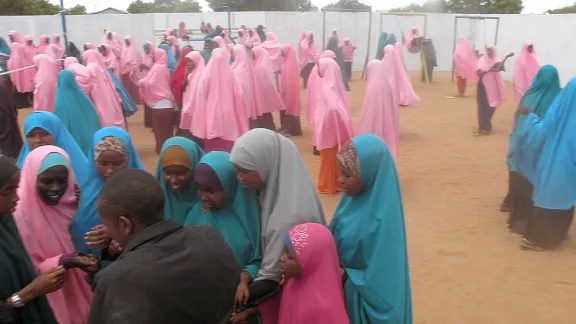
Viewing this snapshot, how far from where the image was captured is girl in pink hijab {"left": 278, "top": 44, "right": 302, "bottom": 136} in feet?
33.9

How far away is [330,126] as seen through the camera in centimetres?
679

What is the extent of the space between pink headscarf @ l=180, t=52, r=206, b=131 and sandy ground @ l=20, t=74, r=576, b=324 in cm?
145

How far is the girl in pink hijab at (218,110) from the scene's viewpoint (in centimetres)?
692

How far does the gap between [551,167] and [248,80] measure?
5471 millimetres

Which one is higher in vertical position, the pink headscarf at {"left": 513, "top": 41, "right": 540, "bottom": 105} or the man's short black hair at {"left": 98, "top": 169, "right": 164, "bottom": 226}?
the man's short black hair at {"left": 98, "top": 169, "right": 164, "bottom": 226}

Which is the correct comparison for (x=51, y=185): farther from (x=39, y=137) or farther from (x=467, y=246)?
(x=467, y=246)

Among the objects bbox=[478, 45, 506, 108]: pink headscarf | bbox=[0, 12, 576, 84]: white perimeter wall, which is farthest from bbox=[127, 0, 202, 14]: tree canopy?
bbox=[478, 45, 506, 108]: pink headscarf

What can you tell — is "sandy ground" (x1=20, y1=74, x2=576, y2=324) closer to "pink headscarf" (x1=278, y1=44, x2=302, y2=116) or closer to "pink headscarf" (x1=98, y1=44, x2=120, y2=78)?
"pink headscarf" (x1=278, y1=44, x2=302, y2=116)

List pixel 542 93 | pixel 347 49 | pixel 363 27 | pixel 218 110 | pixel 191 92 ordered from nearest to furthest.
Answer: pixel 542 93
pixel 218 110
pixel 191 92
pixel 347 49
pixel 363 27

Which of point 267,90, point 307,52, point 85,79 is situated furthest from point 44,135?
point 307,52

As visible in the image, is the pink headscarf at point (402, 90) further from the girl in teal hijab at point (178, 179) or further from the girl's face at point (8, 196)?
the girl's face at point (8, 196)

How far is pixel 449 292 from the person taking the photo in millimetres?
4531

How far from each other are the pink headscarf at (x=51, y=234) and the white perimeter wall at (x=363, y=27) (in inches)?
616

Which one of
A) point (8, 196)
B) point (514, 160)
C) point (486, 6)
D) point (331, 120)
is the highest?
point (486, 6)
